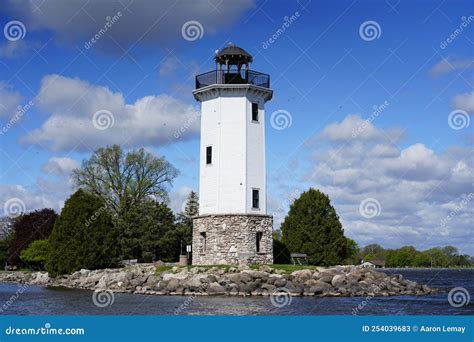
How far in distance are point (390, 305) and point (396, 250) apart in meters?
111

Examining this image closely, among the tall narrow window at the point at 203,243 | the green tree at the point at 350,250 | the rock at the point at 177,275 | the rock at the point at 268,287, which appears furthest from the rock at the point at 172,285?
the green tree at the point at 350,250

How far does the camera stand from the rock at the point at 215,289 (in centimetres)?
2875

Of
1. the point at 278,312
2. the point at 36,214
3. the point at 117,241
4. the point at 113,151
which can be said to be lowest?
the point at 278,312

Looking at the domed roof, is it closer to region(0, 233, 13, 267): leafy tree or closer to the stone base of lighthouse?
the stone base of lighthouse

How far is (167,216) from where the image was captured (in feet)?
152

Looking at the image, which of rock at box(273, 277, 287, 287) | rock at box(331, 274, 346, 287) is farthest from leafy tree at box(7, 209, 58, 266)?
rock at box(331, 274, 346, 287)

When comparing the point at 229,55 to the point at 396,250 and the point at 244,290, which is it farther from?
the point at 396,250

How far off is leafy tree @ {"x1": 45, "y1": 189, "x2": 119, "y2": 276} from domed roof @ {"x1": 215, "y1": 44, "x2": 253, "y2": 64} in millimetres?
13163

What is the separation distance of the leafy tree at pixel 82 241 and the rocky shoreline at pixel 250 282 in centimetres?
414

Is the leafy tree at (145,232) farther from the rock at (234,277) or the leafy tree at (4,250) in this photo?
the leafy tree at (4,250)

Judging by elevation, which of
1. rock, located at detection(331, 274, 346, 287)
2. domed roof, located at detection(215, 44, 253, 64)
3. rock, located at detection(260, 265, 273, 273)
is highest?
domed roof, located at detection(215, 44, 253, 64)

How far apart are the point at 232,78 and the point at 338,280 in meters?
13.5

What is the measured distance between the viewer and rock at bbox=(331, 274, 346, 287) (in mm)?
30141

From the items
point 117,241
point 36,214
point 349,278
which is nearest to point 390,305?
point 349,278
